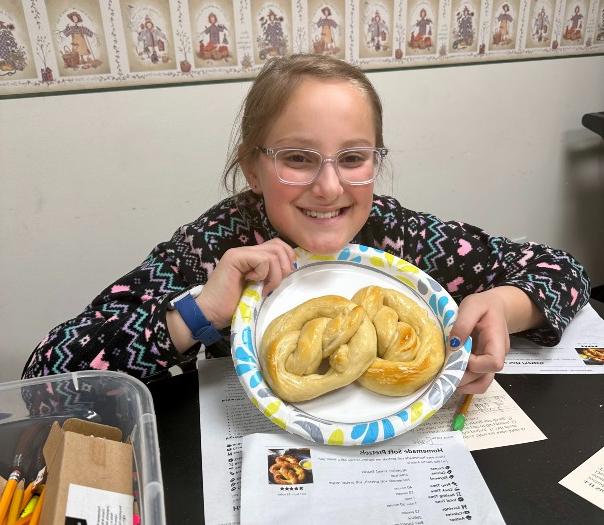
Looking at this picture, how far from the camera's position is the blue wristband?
2.15 feet

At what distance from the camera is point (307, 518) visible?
46 centimetres

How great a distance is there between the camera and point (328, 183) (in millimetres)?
672

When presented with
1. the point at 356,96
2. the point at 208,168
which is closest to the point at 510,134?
the point at 208,168

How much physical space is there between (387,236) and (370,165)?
210 mm

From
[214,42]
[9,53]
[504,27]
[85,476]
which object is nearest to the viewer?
[85,476]

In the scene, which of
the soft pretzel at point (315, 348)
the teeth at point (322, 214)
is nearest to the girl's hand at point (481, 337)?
the soft pretzel at point (315, 348)

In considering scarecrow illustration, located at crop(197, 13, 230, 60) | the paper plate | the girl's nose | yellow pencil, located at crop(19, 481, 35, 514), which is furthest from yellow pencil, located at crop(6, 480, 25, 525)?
scarecrow illustration, located at crop(197, 13, 230, 60)

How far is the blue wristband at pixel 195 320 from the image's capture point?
0.66 meters

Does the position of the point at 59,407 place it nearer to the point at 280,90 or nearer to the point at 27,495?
the point at 27,495

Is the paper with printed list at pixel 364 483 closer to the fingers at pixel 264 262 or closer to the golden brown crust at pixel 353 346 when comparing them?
the golden brown crust at pixel 353 346

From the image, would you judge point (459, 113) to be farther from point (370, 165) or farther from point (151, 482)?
point (151, 482)

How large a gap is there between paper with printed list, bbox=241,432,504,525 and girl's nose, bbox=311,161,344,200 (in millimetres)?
319

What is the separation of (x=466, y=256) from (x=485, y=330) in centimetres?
28

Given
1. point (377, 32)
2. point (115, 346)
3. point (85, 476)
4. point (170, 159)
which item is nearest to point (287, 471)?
point (85, 476)
